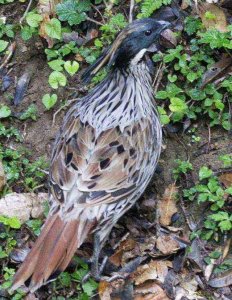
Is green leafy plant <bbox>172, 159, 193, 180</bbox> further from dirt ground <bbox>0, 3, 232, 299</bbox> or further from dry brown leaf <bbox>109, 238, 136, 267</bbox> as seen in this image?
dry brown leaf <bbox>109, 238, 136, 267</bbox>

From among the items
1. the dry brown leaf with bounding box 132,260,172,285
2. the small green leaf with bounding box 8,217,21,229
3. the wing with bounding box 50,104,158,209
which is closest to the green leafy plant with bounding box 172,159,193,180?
the wing with bounding box 50,104,158,209

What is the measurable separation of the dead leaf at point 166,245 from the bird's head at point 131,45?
132 centimetres

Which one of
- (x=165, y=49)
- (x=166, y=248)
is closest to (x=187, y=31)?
(x=165, y=49)

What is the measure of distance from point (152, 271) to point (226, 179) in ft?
3.06

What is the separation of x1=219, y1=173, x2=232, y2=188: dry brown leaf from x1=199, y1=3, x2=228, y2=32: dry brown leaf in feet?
4.59

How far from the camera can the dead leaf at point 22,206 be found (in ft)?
20.2

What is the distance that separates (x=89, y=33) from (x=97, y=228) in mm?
2157

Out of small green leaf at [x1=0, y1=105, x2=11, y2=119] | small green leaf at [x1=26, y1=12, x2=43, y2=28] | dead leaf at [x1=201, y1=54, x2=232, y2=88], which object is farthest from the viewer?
small green leaf at [x1=26, y1=12, x2=43, y2=28]

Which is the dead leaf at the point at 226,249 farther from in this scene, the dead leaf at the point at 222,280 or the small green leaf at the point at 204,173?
the small green leaf at the point at 204,173

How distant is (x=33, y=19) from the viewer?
705cm

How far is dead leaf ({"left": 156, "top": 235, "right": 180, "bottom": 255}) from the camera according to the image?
599 cm

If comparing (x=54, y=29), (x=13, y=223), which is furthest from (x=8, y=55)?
(x=13, y=223)

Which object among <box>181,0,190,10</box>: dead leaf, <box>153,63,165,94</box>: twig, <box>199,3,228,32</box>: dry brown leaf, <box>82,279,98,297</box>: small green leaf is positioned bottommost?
<box>82,279,98,297</box>: small green leaf

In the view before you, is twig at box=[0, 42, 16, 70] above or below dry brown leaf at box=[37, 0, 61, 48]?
below
